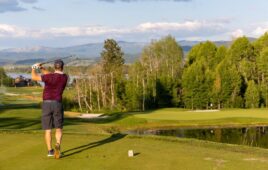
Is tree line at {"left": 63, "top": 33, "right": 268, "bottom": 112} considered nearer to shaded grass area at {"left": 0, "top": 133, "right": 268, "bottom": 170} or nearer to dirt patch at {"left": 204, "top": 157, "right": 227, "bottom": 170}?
shaded grass area at {"left": 0, "top": 133, "right": 268, "bottom": 170}

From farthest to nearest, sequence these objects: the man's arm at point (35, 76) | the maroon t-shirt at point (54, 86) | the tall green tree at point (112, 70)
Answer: the tall green tree at point (112, 70)
the maroon t-shirt at point (54, 86)
the man's arm at point (35, 76)

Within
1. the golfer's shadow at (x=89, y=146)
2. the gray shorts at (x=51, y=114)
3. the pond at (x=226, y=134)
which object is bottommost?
the pond at (x=226, y=134)

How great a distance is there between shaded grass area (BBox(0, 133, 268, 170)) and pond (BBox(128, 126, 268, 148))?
72.5ft

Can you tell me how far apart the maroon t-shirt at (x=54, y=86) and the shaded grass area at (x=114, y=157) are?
169cm

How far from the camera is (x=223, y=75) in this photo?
247 ft

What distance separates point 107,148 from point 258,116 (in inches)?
1728

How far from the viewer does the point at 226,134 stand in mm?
42812

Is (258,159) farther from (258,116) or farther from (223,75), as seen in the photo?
(223,75)

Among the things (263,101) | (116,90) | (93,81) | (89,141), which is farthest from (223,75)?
(89,141)

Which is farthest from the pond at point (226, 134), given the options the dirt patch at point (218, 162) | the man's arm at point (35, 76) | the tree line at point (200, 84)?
the tree line at point (200, 84)

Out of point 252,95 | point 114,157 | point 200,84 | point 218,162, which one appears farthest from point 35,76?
point 252,95

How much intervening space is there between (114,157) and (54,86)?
8.55ft

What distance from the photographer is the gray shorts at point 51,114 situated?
12172mm

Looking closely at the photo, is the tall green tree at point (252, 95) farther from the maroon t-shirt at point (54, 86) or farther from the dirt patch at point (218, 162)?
the maroon t-shirt at point (54, 86)
